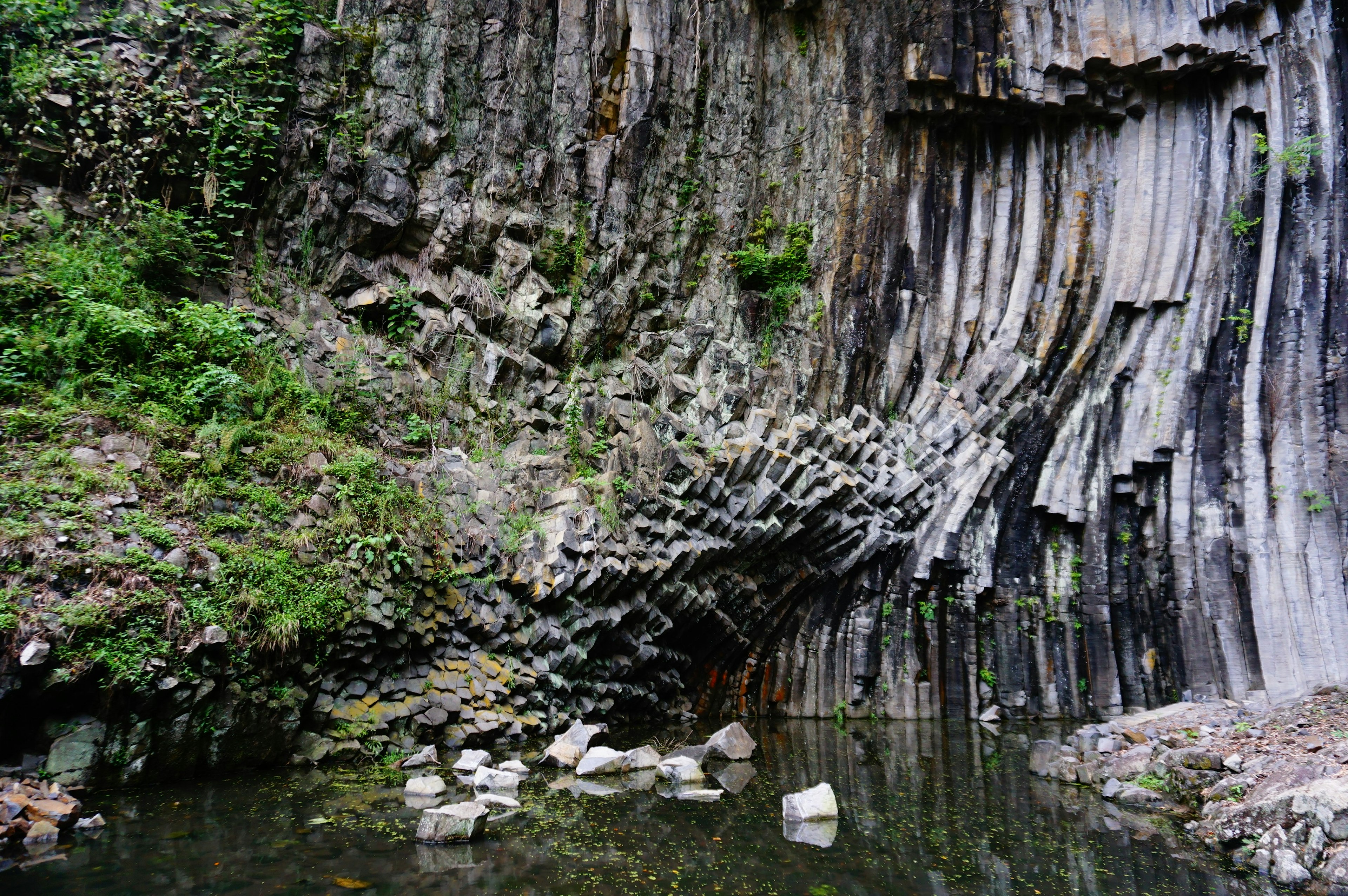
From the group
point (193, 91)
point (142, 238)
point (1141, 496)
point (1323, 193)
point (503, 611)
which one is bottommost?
point (503, 611)

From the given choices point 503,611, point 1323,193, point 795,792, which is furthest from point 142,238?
point 1323,193

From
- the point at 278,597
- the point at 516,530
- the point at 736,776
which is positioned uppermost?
the point at 516,530

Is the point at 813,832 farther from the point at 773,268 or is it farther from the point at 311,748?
the point at 773,268

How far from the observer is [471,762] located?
6.78 m

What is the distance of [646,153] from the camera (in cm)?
1268

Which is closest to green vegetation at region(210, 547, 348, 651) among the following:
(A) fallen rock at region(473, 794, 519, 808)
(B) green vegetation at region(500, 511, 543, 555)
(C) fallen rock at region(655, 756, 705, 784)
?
(B) green vegetation at region(500, 511, 543, 555)

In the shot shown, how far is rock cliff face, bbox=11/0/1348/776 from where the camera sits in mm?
10266

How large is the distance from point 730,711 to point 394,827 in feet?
21.2

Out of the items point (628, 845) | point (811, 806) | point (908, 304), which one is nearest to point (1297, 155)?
point (908, 304)

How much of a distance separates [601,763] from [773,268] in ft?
28.7

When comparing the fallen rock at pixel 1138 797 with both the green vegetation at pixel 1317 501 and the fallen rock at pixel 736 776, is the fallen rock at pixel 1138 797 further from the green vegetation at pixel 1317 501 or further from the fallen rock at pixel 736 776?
the green vegetation at pixel 1317 501

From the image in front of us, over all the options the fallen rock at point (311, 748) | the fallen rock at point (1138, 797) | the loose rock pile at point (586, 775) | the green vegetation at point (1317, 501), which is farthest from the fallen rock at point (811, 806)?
the green vegetation at point (1317, 501)

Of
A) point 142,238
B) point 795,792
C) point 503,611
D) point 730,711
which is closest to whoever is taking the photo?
point 795,792

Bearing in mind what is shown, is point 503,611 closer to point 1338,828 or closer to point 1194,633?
point 1338,828
